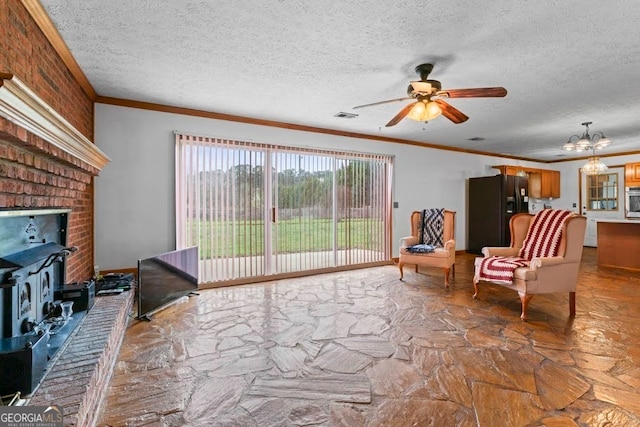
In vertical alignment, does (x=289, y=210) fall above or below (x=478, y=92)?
below

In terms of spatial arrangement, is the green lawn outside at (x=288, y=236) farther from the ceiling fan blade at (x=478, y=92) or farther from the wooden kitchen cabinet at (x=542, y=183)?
the wooden kitchen cabinet at (x=542, y=183)

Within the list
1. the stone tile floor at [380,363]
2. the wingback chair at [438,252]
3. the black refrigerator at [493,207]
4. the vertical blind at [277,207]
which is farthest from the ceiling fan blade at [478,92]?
the black refrigerator at [493,207]

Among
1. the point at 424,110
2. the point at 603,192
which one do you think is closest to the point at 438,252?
the point at 424,110

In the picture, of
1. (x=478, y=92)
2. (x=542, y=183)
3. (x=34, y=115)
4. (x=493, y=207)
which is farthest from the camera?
(x=542, y=183)

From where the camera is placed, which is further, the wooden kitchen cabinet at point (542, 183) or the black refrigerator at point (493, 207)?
the wooden kitchen cabinet at point (542, 183)

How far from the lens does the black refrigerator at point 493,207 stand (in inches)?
257

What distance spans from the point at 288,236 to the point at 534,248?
315 cm

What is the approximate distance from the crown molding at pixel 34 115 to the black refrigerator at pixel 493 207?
6813 mm

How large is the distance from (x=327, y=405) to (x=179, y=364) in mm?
1130

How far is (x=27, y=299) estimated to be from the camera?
1843 mm

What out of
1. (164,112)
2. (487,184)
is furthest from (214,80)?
(487,184)

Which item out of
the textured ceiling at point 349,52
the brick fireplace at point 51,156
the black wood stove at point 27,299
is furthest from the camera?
the textured ceiling at point 349,52

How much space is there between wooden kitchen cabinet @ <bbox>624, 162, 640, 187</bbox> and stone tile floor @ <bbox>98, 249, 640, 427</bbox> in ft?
14.6

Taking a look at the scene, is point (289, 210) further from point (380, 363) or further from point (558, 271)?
point (558, 271)
